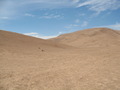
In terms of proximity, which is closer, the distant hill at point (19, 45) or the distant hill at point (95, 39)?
the distant hill at point (19, 45)

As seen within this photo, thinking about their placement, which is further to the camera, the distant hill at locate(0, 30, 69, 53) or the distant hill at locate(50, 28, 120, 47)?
the distant hill at locate(50, 28, 120, 47)

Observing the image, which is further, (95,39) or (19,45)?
(95,39)

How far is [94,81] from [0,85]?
4319 mm

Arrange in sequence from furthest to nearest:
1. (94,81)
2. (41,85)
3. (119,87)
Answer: (94,81)
(41,85)
(119,87)

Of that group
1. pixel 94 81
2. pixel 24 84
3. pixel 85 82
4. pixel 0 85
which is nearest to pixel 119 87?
pixel 94 81

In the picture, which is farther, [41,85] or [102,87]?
[41,85]

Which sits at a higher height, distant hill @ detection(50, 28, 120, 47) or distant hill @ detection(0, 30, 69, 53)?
distant hill @ detection(50, 28, 120, 47)

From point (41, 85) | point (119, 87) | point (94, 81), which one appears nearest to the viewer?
point (119, 87)

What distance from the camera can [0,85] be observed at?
4.89 metres

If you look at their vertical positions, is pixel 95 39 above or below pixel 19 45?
above

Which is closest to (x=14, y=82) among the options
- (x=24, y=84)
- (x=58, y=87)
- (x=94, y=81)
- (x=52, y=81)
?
(x=24, y=84)

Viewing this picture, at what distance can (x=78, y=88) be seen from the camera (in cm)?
470

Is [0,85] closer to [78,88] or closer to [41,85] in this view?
[41,85]

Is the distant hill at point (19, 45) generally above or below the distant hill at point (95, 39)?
below
